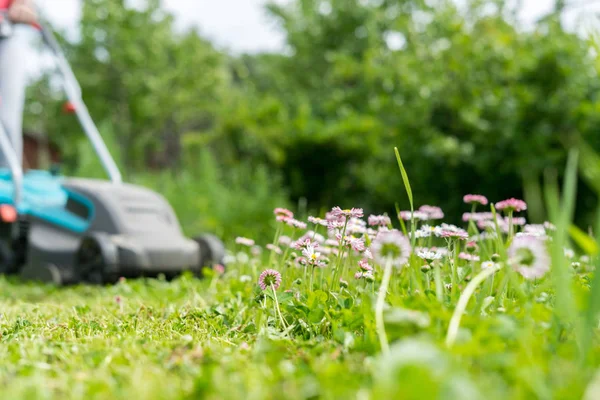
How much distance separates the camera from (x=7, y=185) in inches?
157

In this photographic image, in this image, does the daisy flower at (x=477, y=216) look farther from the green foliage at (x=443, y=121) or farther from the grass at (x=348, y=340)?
the green foliage at (x=443, y=121)

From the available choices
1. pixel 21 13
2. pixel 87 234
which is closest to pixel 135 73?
pixel 21 13

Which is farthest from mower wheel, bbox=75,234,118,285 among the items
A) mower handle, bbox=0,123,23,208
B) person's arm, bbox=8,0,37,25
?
person's arm, bbox=8,0,37,25

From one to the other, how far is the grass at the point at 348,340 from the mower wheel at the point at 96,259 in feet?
3.39

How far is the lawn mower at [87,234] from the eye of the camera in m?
3.62

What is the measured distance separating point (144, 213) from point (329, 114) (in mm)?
4670

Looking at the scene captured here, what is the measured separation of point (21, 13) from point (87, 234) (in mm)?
1652

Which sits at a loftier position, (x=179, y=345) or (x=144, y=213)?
(x=144, y=213)

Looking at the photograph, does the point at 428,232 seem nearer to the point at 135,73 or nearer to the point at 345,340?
the point at 345,340

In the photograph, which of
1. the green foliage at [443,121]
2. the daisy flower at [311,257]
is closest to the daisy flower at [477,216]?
the daisy flower at [311,257]

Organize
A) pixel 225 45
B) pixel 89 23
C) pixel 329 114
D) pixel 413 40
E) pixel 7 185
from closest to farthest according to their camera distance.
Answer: pixel 7 185, pixel 413 40, pixel 329 114, pixel 89 23, pixel 225 45

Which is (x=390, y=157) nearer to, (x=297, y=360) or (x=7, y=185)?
(x=7, y=185)

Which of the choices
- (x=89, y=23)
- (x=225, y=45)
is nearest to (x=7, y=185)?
(x=89, y=23)

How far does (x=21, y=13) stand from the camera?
4.29 m
